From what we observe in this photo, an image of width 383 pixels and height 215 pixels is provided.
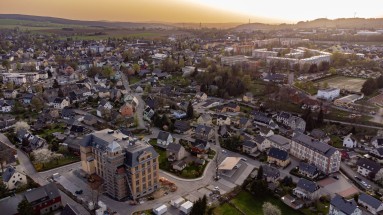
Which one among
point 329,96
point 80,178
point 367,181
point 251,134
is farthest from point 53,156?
point 329,96

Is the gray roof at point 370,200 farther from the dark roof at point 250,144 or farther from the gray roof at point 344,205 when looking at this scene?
the dark roof at point 250,144

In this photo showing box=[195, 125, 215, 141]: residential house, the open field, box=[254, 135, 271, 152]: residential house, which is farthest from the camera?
the open field

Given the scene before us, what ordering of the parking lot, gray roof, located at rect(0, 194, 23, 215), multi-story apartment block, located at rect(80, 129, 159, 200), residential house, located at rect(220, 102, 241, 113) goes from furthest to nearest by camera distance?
residential house, located at rect(220, 102, 241, 113) < the parking lot < multi-story apartment block, located at rect(80, 129, 159, 200) < gray roof, located at rect(0, 194, 23, 215)

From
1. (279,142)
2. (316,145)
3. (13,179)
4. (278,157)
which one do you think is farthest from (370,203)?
(13,179)

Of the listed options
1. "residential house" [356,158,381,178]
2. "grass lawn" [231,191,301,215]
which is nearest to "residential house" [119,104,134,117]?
"grass lawn" [231,191,301,215]

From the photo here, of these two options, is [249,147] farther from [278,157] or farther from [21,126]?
[21,126]

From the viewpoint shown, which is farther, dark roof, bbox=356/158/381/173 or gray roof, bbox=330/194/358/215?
dark roof, bbox=356/158/381/173

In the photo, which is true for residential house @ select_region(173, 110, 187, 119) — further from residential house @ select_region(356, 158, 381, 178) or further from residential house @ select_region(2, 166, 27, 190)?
residential house @ select_region(356, 158, 381, 178)
